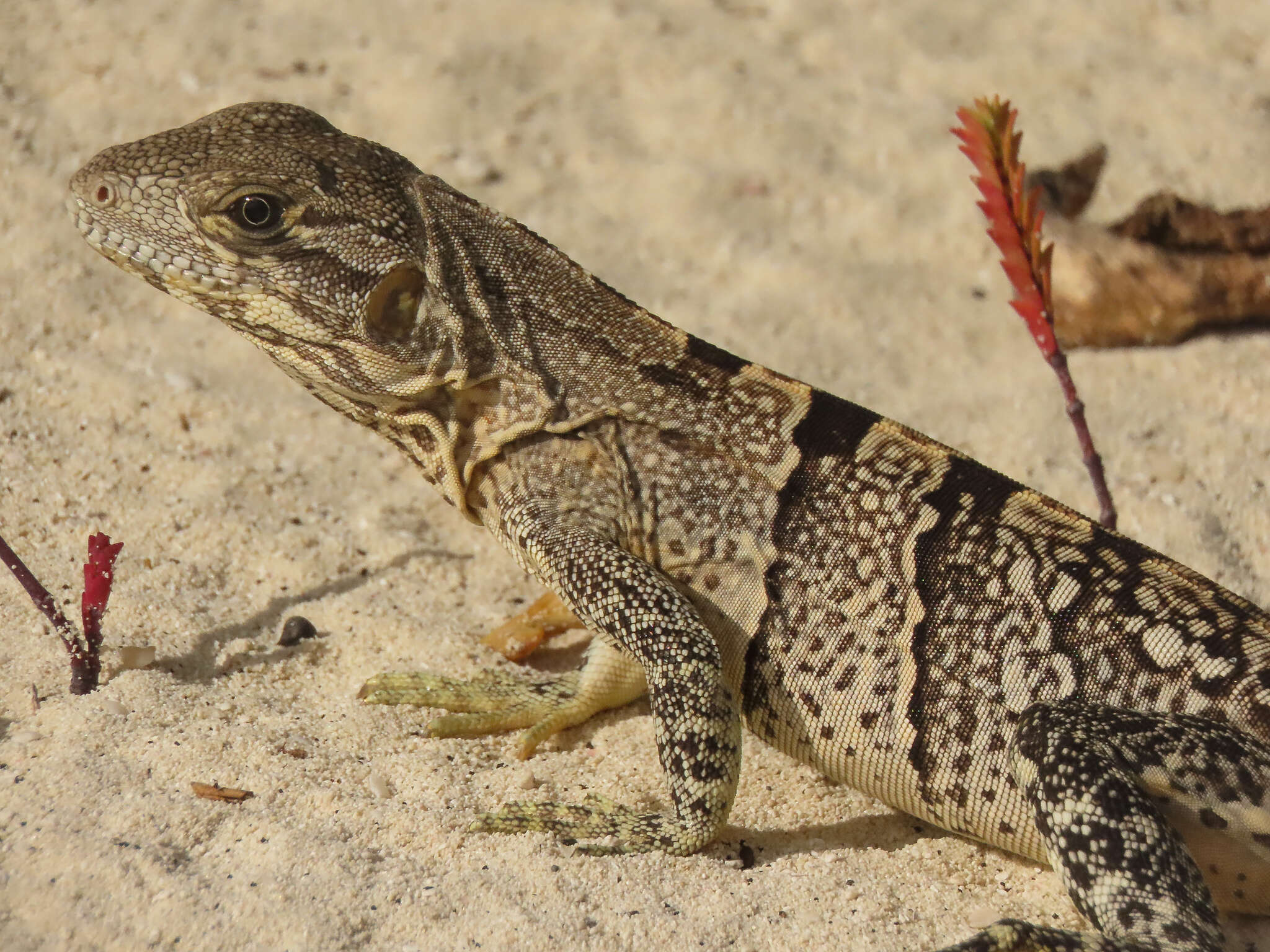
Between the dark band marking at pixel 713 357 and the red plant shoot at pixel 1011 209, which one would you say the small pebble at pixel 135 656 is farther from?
the red plant shoot at pixel 1011 209

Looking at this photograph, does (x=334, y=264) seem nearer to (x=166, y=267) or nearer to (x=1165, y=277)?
(x=166, y=267)

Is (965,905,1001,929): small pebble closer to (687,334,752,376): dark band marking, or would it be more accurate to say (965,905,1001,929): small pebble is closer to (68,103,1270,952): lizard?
(68,103,1270,952): lizard

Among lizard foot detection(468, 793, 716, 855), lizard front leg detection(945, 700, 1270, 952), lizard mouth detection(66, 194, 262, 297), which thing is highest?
lizard mouth detection(66, 194, 262, 297)

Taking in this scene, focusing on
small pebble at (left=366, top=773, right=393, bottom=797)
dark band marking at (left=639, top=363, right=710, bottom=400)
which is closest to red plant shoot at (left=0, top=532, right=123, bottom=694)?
small pebble at (left=366, top=773, right=393, bottom=797)

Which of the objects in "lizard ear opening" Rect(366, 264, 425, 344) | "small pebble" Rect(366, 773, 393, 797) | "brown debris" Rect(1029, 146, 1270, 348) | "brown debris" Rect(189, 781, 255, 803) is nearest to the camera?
"brown debris" Rect(189, 781, 255, 803)

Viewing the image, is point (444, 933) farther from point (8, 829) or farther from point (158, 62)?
point (158, 62)

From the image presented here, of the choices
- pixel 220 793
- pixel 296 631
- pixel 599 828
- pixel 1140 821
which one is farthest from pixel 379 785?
pixel 1140 821

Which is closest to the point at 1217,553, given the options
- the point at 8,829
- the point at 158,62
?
the point at 8,829
